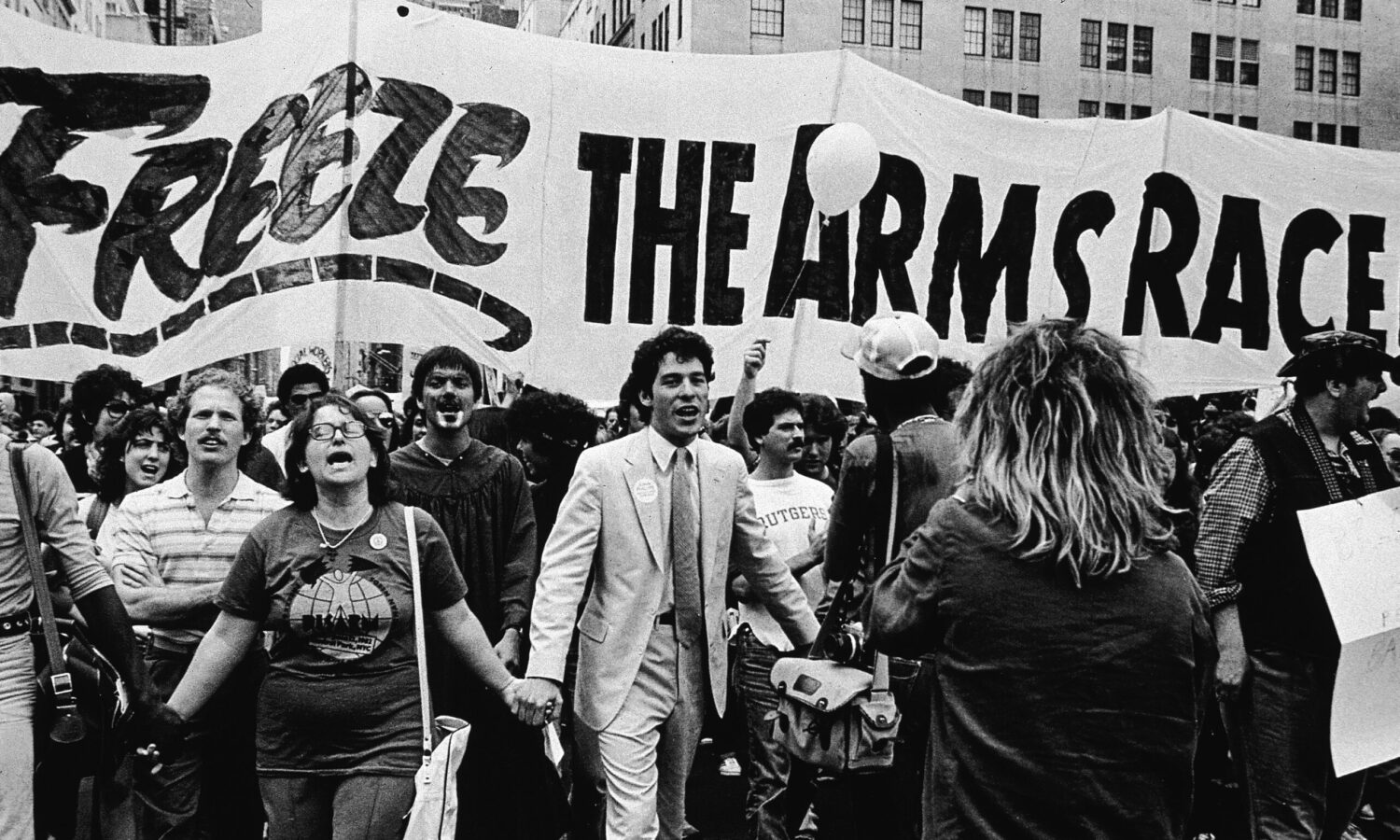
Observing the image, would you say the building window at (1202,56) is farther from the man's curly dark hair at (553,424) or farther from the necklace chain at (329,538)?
the necklace chain at (329,538)

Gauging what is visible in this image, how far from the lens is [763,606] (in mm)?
A: 5820

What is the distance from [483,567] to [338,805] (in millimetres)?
1393

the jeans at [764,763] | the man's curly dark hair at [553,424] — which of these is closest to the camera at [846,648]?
the jeans at [764,763]

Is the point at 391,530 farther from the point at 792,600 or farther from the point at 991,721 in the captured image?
the point at 991,721

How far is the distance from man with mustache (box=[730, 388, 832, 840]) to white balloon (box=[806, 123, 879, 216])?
109 centimetres

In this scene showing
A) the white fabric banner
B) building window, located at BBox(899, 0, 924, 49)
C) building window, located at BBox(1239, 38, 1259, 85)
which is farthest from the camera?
building window, located at BBox(1239, 38, 1259, 85)

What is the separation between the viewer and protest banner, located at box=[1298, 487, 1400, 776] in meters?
4.41

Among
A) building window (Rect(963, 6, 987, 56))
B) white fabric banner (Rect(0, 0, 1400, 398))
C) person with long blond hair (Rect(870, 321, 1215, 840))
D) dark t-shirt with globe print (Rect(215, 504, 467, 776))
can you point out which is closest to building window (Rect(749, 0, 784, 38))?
building window (Rect(963, 6, 987, 56))

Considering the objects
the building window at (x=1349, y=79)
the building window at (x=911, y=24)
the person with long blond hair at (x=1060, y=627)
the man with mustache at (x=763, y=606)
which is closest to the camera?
the person with long blond hair at (x=1060, y=627)

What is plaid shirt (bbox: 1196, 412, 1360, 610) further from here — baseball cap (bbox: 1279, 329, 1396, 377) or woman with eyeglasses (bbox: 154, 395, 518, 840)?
woman with eyeglasses (bbox: 154, 395, 518, 840)

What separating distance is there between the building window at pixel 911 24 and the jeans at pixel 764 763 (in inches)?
1910

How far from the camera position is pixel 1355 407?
184 inches

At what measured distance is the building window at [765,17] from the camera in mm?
50188

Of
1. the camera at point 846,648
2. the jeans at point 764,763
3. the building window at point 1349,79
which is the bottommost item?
the jeans at point 764,763
